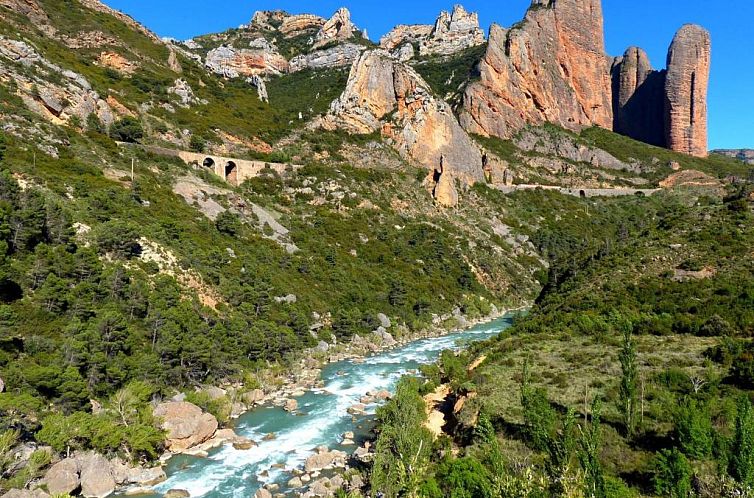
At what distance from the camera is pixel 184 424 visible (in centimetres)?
2159

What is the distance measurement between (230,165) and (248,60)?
81.5m

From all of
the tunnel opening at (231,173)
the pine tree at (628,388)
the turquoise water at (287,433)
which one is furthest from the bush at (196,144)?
the pine tree at (628,388)

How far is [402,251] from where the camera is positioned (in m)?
60.9

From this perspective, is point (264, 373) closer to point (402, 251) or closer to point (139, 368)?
point (139, 368)

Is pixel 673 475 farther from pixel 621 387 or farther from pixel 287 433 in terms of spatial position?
pixel 287 433

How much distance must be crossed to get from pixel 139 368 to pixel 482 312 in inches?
1693

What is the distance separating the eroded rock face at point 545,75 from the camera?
376 feet

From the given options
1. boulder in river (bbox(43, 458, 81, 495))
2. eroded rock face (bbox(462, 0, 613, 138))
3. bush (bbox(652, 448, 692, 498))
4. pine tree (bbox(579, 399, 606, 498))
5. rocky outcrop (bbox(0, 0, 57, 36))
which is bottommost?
boulder in river (bbox(43, 458, 81, 495))

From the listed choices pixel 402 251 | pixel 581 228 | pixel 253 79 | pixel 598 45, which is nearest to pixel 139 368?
pixel 402 251

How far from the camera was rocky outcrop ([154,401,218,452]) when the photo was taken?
21.1m

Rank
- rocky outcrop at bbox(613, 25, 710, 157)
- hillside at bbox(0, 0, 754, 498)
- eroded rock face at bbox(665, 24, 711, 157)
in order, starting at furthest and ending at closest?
rocky outcrop at bbox(613, 25, 710, 157) < eroded rock face at bbox(665, 24, 711, 157) < hillside at bbox(0, 0, 754, 498)

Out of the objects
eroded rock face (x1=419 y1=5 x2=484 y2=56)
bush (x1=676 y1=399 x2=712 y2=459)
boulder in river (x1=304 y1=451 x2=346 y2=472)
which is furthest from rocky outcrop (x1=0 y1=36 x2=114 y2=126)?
eroded rock face (x1=419 y1=5 x2=484 y2=56)

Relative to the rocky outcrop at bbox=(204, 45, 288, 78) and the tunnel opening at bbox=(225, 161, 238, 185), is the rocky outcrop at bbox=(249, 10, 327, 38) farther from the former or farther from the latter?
the tunnel opening at bbox=(225, 161, 238, 185)

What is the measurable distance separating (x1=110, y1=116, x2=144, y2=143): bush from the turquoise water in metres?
40.4
